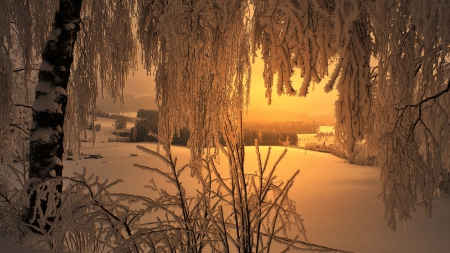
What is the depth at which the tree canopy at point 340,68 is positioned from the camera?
1316 mm

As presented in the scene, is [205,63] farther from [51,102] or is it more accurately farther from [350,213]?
A: [350,213]

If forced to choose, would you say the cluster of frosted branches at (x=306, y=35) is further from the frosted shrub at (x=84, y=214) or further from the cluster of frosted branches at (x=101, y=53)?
the cluster of frosted branches at (x=101, y=53)

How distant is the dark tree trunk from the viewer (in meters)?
3.23

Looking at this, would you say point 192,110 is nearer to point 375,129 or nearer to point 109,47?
point 375,129

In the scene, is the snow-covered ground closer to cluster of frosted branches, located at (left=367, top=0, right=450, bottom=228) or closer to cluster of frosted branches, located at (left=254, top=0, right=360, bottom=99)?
cluster of frosted branches, located at (left=367, top=0, right=450, bottom=228)

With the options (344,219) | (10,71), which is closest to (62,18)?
(10,71)

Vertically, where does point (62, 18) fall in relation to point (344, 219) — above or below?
above

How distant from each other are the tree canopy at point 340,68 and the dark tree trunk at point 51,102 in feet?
3.69

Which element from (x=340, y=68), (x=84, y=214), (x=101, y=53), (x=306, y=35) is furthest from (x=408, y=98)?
(x=101, y=53)

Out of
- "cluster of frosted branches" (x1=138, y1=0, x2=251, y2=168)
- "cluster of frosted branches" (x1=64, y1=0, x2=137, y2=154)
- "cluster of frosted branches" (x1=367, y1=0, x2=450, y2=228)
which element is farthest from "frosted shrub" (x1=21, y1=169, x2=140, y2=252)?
"cluster of frosted branches" (x1=367, y1=0, x2=450, y2=228)

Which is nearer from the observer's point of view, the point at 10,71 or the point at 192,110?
the point at 192,110

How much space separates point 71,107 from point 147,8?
179 cm

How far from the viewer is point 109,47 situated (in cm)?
345

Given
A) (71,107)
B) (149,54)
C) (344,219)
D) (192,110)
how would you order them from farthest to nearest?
(344,219)
(71,107)
(149,54)
(192,110)
